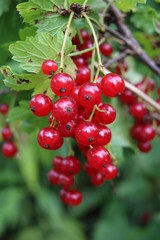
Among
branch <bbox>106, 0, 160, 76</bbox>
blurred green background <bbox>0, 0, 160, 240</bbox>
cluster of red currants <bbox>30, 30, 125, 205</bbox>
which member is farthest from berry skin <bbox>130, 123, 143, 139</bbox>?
blurred green background <bbox>0, 0, 160, 240</bbox>

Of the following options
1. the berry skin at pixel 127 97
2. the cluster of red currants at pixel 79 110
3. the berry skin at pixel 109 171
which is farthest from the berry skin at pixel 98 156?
the berry skin at pixel 127 97

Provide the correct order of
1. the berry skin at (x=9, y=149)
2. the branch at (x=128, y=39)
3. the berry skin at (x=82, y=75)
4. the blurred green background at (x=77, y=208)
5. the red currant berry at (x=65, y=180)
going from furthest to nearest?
the blurred green background at (x=77, y=208) → the berry skin at (x=9, y=149) → the branch at (x=128, y=39) → the red currant berry at (x=65, y=180) → the berry skin at (x=82, y=75)

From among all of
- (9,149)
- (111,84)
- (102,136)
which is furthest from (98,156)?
(9,149)

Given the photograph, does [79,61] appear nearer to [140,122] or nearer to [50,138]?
[50,138]

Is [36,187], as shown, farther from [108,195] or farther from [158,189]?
[158,189]

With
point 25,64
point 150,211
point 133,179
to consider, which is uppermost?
point 25,64

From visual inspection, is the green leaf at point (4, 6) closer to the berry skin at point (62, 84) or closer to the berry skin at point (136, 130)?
the berry skin at point (62, 84)

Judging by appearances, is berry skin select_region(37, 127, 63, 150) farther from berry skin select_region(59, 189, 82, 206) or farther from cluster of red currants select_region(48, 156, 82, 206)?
berry skin select_region(59, 189, 82, 206)

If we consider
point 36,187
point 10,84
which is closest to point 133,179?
point 36,187
